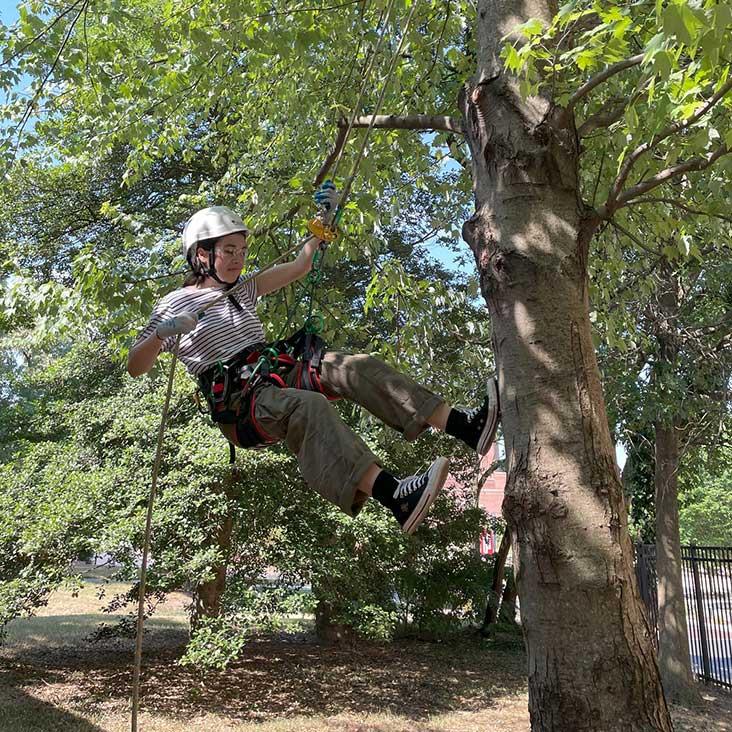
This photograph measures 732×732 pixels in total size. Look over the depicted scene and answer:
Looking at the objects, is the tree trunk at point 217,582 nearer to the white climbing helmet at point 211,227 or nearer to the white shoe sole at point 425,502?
the white climbing helmet at point 211,227

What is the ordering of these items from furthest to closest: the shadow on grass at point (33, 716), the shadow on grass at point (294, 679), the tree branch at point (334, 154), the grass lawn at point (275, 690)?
the shadow on grass at point (294, 679), the grass lawn at point (275, 690), the shadow on grass at point (33, 716), the tree branch at point (334, 154)

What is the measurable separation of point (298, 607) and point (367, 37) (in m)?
5.89

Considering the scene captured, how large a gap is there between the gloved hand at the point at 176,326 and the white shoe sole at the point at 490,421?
1.18m

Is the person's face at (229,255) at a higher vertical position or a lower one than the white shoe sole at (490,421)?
higher

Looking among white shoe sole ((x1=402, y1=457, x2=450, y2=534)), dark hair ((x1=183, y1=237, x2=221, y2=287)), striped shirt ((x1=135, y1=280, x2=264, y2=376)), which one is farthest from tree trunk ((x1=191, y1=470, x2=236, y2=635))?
white shoe sole ((x1=402, y1=457, x2=450, y2=534))

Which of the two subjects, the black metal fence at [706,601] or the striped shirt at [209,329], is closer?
the striped shirt at [209,329]

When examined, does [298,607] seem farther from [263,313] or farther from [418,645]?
[418,645]

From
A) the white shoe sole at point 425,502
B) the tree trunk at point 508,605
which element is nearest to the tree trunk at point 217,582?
the white shoe sole at point 425,502

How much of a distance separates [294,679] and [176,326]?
26.9ft

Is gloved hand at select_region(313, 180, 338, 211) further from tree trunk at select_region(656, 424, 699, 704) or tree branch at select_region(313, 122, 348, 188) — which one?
tree trunk at select_region(656, 424, 699, 704)

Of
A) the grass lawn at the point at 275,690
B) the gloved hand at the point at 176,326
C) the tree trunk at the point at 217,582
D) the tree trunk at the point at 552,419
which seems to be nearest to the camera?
the tree trunk at the point at 552,419

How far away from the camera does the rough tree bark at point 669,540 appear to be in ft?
31.0

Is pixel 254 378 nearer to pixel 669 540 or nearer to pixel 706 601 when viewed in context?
pixel 669 540

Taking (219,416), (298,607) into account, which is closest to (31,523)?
(298,607)
